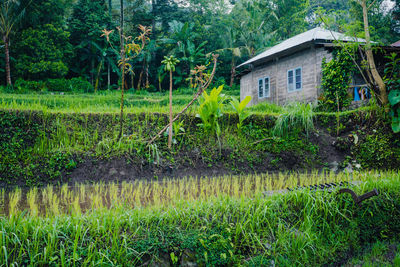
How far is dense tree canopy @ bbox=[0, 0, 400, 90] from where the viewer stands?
62.4 feet

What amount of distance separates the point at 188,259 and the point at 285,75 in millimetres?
12379

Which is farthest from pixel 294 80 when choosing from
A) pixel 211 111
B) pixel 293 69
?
pixel 211 111

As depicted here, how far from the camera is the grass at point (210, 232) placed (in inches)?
91.0

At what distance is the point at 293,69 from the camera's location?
12.8 metres

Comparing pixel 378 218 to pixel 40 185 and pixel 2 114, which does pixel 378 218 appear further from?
pixel 2 114

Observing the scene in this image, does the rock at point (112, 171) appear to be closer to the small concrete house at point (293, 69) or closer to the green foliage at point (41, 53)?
the small concrete house at point (293, 69)

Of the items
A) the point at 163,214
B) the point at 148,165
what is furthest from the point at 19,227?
the point at 148,165

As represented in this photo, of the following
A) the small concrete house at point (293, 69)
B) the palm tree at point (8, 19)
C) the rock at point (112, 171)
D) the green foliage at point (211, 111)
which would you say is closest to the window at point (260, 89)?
the small concrete house at point (293, 69)

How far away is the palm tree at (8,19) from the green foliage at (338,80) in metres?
19.3

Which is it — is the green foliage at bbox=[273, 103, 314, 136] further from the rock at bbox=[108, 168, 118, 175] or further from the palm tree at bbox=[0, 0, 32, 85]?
the palm tree at bbox=[0, 0, 32, 85]

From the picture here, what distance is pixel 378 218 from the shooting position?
3439 millimetres

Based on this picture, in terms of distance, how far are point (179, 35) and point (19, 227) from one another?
22.0m

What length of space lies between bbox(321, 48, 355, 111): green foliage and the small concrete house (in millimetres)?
523

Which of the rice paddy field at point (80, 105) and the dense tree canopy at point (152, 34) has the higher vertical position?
the dense tree canopy at point (152, 34)
